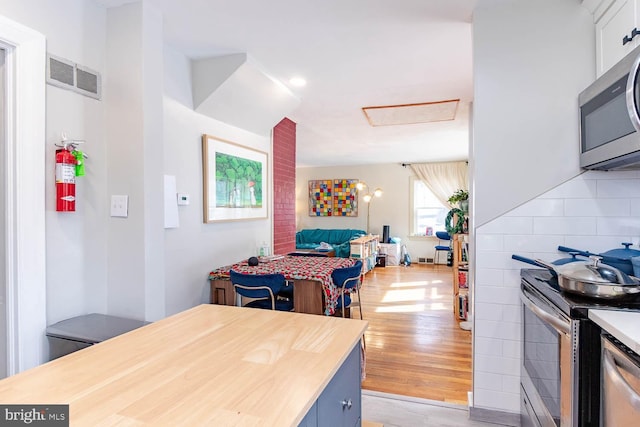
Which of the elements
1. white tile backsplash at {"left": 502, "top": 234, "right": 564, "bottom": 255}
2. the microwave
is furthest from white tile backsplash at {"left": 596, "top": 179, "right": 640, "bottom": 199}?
white tile backsplash at {"left": 502, "top": 234, "right": 564, "bottom": 255}

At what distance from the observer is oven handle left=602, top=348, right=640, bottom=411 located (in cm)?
101

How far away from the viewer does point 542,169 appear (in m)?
1.99

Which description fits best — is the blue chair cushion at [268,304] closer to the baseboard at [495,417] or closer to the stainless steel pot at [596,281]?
the baseboard at [495,417]

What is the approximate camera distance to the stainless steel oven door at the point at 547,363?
1335mm

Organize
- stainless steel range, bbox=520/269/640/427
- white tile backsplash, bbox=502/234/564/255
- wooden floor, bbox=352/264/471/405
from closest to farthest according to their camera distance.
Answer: stainless steel range, bbox=520/269/640/427 → white tile backsplash, bbox=502/234/564/255 → wooden floor, bbox=352/264/471/405

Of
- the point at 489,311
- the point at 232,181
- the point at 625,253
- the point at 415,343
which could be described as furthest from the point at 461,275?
the point at 232,181

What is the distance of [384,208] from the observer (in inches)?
340

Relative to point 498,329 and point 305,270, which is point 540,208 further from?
point 305,270

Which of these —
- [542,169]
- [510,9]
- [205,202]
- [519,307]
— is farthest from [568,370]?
[205,202]

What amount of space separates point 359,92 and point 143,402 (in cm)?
326

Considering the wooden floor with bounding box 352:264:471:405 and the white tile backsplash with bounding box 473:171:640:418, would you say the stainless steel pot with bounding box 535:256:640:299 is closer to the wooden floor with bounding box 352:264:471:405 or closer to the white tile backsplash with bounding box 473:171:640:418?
the white tile backsplash with bounding box 473:171:640:418

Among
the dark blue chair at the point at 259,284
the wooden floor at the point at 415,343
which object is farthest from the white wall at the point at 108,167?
the wooden floor at the point at 415,343

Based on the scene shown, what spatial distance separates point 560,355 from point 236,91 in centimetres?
278

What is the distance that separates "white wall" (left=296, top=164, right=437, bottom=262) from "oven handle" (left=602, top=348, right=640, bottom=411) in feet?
23.8
